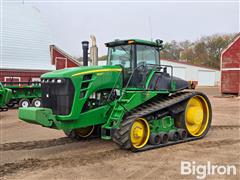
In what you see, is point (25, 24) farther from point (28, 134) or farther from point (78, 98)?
point (78, 98)

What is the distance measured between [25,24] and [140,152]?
30901 mm

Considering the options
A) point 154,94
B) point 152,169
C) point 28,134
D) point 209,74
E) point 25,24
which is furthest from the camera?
point 209,74

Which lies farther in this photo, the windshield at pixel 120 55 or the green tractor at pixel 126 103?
the windshield at pixel 120 55

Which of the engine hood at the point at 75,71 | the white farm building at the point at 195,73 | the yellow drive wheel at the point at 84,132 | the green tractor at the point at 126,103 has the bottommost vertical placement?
the yellow drive wheel at the point at 84,132

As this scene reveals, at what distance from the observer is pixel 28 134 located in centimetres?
991

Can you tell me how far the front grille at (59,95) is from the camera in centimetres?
684

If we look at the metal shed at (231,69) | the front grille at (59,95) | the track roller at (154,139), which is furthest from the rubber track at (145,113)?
the metal shed at (231,69)

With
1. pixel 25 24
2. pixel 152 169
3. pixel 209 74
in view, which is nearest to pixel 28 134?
pixel 152 169

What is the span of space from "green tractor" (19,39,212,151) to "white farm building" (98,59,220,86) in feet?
145

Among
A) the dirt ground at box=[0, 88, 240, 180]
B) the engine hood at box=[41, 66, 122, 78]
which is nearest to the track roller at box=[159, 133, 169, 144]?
the dirt ground at box=[0, 88, 240, 180]

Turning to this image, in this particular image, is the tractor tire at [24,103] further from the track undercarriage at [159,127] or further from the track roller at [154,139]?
the track roller at [154,139]

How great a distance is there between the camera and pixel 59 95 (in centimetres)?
697
